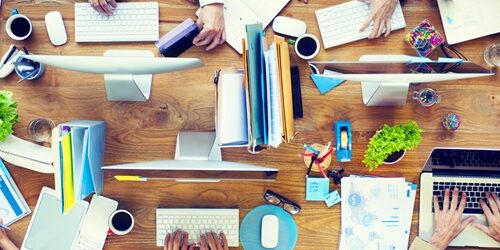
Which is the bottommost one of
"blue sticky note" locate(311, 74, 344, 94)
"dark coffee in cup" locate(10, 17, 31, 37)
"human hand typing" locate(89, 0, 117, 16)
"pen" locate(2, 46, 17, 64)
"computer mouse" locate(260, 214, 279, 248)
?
"computer mouse" locate(260, 214, 279, 248)

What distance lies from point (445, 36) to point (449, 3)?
11 centimetres

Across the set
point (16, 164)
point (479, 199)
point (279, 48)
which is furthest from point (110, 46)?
point (479, 199)

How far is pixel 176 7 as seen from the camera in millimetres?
1842

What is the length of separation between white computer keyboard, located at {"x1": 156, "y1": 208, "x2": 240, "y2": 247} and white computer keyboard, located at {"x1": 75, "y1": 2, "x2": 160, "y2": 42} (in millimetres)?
603

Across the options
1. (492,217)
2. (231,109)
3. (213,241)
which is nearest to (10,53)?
(231,109)

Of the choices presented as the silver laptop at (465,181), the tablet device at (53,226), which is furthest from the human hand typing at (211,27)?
the silver laptop at (465,181)

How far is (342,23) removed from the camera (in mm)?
1831

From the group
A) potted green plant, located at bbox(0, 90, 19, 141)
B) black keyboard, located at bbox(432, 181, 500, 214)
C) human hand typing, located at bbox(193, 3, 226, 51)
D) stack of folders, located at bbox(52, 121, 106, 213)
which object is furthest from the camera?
black keyboard, located at bbox(432, 181, 500, 214)

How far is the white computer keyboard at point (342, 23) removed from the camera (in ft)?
5.98

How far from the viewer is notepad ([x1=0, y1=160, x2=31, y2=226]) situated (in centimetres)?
182

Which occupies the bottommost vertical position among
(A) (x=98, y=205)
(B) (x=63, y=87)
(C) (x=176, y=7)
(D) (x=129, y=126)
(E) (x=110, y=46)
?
(A) (x=98, y=205)

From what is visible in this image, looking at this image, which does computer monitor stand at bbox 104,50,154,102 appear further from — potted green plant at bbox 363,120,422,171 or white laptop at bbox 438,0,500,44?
white laptop at bbox 438,0,500,44

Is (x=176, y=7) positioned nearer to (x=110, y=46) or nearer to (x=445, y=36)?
(x=110, y=46)

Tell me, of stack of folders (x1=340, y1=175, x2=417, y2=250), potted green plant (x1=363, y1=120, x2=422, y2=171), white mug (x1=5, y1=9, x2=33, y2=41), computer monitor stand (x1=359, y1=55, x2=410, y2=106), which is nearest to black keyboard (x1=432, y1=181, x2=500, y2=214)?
stack of folders (x1=340, y1=175, x2=417, y2=250)
